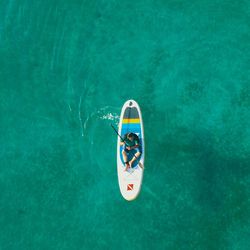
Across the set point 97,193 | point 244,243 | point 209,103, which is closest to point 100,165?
point 97,193

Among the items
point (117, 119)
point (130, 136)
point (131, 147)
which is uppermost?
point (117, 119)

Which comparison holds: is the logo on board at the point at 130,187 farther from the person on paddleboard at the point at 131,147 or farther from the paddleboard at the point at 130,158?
the person on paddleboard at the point at 131,147

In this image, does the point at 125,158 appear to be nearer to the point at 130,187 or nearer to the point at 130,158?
the point at 130,158

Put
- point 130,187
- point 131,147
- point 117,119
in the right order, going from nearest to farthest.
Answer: point 130,187, point 131,147, point 117,119

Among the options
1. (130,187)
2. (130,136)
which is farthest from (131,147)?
(130,187)

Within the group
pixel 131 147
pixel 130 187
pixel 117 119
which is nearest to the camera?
pixel 130 187

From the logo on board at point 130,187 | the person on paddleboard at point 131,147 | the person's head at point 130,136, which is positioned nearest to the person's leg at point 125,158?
the person on paddleboard at point 131,147

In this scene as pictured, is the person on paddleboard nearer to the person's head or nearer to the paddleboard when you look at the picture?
the person's head
